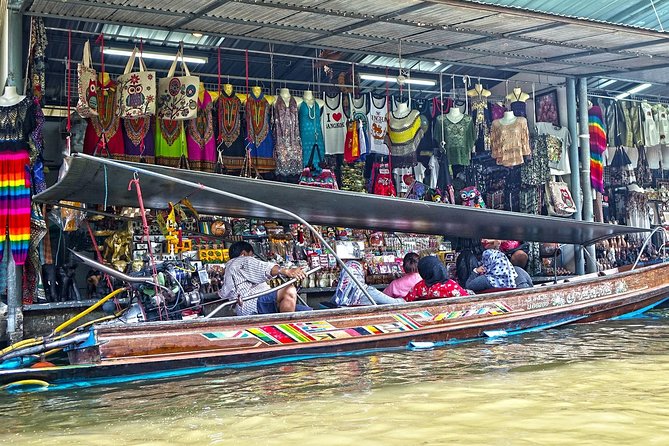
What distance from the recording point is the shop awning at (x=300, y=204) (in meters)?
5.91

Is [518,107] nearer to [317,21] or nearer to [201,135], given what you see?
[317,21]

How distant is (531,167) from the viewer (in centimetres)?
1149

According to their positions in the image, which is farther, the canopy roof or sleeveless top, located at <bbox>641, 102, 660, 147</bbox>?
sleeveless top, located at <bbox>641, 102, 660, 147</bbox>

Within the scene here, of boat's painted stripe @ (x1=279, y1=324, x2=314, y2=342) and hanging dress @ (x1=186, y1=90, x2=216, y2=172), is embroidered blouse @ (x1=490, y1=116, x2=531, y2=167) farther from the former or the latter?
boat's painted stripe @ (x1=279, y1=324, x2=314, y2=342)

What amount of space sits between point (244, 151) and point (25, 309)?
144 inches

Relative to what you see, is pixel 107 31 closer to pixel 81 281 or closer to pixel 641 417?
pixel 81 281

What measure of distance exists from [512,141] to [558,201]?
48.0 inches

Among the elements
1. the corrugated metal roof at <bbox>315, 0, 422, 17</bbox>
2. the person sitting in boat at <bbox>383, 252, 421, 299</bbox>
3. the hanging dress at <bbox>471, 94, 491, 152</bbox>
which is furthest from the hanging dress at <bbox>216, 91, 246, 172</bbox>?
the hanging dress at <bbox>471, 94, 491, 152</bbox>

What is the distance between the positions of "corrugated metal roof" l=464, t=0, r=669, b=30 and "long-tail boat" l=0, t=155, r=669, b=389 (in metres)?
2.23

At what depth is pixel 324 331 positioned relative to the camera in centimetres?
662

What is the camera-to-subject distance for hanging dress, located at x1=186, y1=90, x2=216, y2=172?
934 cm

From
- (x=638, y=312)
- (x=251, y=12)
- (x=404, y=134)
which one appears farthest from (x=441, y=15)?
(x=638, y=312)

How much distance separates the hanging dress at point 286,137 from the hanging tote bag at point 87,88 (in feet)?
7.83

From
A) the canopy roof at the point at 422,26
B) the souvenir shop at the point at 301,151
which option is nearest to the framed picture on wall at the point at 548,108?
the souvenir shop at the point at 301,151
